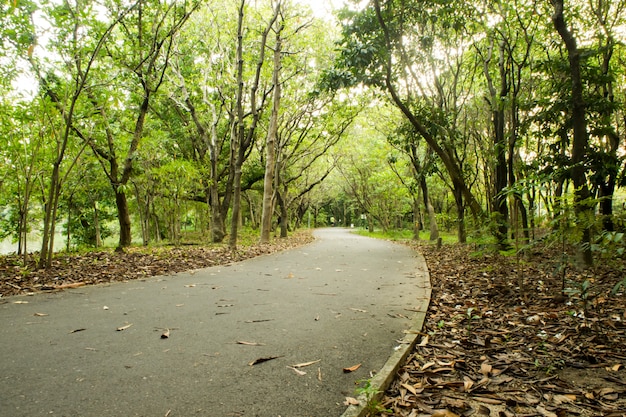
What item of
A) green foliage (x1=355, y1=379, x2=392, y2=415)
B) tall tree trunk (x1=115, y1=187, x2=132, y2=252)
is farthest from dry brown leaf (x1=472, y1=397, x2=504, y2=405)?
tall tree trunk (x1=115, y1=187, x2=132, y2=252)

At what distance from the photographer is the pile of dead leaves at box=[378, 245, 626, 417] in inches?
94.7

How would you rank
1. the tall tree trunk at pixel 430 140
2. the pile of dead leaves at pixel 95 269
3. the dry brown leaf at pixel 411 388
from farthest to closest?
1. the tall tree trunk at pixel 430 140
2. the pile of dead leaves at pixel 95 269
3. the dry brown leaf at pixel 411 388

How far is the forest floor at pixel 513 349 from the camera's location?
2426 mm

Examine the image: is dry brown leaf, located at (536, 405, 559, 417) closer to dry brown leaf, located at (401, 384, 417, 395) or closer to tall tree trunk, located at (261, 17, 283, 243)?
dry brown leaf, located at (401, 384, 417, 395)

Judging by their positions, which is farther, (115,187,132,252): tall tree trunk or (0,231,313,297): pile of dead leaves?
(115,187,132,252): tall tree trunk

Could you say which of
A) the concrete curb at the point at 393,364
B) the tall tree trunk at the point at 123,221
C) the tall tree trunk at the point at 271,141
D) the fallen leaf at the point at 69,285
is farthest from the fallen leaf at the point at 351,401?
the tall tree trunk at the point at 271,141

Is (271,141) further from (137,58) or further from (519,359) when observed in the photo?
(519,359)

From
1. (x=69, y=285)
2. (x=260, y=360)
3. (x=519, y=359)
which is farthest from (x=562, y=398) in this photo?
(x=69, y=285)

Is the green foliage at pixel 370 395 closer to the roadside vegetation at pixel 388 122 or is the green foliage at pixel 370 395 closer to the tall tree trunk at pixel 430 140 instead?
the roadside vegetation at pixel 388 122

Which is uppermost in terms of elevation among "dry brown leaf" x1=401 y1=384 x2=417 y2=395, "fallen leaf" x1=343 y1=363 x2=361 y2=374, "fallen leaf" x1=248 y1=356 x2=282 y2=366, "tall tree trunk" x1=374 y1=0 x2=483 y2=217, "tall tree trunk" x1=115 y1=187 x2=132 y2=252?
"tall tree trunk" x1=374 y1=0 x2=483 y2=217

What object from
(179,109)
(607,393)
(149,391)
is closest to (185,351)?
(149,391)

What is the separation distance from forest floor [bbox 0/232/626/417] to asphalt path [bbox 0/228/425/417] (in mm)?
415

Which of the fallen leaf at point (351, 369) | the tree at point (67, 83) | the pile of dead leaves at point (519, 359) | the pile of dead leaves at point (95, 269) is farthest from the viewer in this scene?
the tree at point (67, 83)

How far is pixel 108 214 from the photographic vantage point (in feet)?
85.4
